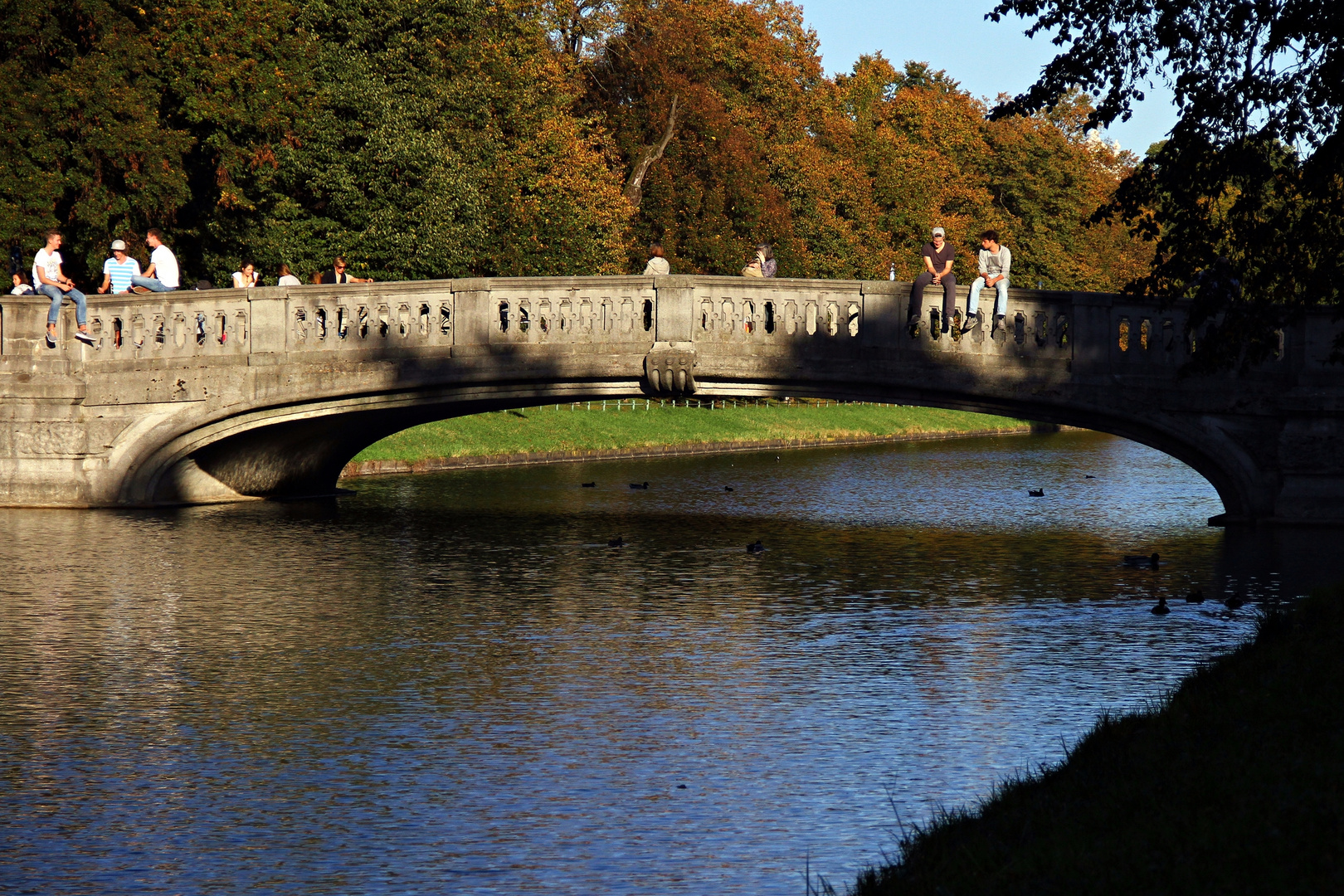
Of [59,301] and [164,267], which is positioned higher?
[164,267]

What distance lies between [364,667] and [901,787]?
5.07 m

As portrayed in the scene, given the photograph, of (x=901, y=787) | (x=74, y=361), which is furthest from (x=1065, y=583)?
(x=74, y=361)

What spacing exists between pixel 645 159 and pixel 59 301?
115 feet

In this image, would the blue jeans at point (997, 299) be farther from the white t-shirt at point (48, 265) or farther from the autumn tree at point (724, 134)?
the autumn tree at point (724, 134)

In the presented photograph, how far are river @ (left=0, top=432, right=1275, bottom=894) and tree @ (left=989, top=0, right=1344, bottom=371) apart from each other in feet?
9.78

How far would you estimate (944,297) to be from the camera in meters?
23.7

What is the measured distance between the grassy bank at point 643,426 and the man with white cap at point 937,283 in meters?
14.2

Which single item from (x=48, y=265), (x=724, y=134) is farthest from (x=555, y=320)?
(x=724, y=134)

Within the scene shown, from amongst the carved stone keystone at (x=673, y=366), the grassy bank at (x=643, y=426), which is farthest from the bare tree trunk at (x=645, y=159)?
the carved stone keystone at (x=673, y=366)

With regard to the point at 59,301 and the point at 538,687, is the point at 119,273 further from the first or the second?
the point at 538,687

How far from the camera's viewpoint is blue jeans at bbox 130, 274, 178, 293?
25609 mm

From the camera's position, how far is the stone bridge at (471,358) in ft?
77.9

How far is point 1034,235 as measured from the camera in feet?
276

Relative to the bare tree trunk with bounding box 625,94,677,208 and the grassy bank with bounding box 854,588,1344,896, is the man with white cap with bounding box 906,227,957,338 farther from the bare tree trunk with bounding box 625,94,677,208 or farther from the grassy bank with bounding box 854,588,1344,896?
the bare tree trunk with bounding box 625,94,677,208
